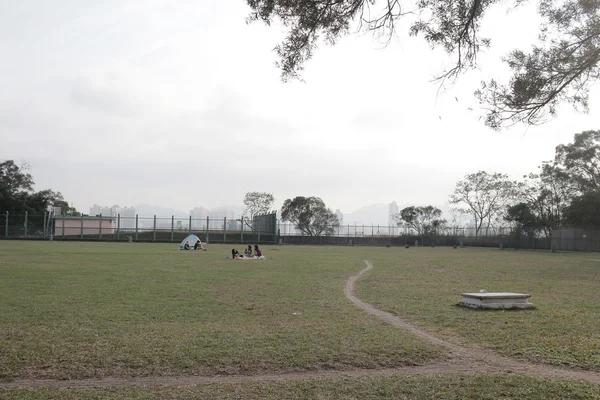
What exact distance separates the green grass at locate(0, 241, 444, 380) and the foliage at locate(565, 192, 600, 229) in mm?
43681

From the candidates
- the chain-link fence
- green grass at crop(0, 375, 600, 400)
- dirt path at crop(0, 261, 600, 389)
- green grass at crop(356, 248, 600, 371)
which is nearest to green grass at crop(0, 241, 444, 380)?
dirt path at crop(0, 261, 600, 389)

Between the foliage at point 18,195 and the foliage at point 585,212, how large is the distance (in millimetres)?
59424

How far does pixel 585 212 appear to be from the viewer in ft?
167

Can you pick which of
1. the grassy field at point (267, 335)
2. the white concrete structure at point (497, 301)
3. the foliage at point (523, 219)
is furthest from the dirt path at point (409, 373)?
the foliage at point (523, 219)

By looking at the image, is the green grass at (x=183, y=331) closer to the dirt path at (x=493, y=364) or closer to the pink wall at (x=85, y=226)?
the dirt path at (x=493, y=364)

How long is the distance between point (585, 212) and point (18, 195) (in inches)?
2464

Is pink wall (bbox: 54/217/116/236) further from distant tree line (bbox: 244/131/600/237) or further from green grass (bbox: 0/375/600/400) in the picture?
green grass (bbox: 0/375/600/400)

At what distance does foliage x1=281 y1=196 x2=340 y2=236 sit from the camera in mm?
76312

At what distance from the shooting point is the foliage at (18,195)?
63725 mm

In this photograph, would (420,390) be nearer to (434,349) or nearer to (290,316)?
(434,349)

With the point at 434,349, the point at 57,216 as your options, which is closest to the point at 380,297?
the point at 434,349

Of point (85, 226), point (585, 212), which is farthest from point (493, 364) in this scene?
point (85, 226)

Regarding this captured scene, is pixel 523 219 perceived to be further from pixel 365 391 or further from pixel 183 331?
pixel 365 391

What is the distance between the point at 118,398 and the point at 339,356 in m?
3.06
